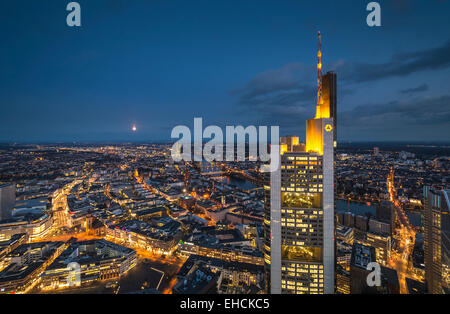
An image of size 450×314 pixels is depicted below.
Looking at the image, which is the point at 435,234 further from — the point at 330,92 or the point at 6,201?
the point at 6,201

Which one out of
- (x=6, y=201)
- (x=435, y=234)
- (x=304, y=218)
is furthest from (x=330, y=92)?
A: (x=6, y=201)

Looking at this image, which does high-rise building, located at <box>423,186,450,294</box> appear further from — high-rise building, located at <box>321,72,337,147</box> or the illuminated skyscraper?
high-rise building, located at <box>321,72,337,147</box>

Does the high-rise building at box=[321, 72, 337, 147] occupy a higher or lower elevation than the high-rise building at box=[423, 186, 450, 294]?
higher

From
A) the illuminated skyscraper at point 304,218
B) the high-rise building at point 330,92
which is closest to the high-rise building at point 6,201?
the illuminated skyscraper at point 304,218

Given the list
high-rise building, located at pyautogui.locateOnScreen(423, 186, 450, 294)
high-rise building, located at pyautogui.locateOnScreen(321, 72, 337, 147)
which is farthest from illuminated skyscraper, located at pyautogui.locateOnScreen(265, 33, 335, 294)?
high-rise building, located at pyautogui.locateOnScreen(423, 186, 450, 294)
